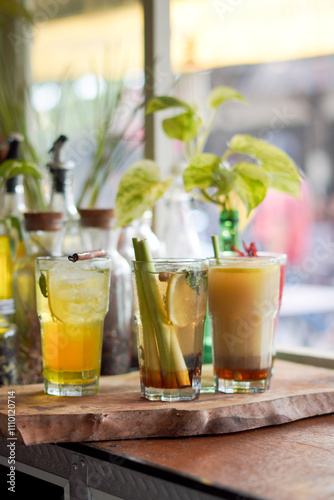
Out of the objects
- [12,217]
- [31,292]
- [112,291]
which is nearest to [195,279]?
[112,291]

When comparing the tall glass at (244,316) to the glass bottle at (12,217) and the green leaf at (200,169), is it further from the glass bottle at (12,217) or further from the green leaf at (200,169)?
the glass bottle at (12,217)

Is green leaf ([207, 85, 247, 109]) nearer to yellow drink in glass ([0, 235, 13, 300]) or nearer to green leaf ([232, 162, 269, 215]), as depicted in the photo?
green leaf ([232, 162, 269, 215])

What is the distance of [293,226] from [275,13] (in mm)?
1176

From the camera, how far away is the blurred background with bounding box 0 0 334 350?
4.81 ft

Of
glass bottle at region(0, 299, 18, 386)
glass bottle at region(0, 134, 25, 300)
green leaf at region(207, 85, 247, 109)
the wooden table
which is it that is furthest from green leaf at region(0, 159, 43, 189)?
the wooden table

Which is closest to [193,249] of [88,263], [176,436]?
[88,263]

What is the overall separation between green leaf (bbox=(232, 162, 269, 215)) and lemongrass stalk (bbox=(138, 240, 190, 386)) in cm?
18

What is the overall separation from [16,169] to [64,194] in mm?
107

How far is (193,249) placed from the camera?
4.00ft

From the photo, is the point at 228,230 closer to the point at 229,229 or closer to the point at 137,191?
the point at 229,229

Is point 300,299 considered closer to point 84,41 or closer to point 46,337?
point 84,41

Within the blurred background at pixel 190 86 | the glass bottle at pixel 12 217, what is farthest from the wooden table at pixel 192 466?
the blurred background at pixel 190 86

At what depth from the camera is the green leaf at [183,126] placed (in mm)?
1125

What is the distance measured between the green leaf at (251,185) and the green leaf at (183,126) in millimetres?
175
